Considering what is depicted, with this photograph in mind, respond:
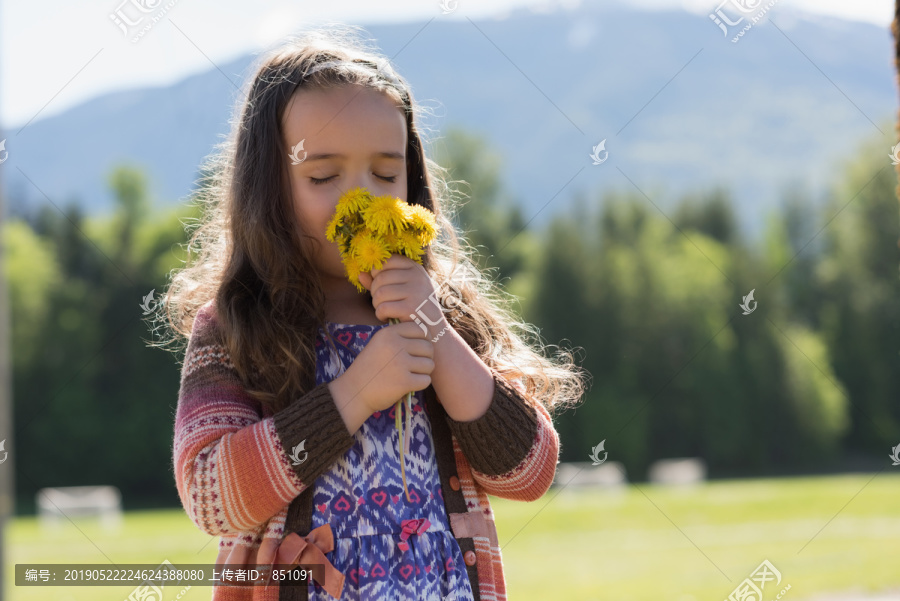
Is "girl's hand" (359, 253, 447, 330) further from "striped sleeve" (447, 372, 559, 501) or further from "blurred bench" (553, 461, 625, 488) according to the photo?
"blurred bench" (553, 461, 625, 488)

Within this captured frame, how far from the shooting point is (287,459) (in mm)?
1901

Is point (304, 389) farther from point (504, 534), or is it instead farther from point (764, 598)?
point (504, 534)

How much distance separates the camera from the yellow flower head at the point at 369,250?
201 cm

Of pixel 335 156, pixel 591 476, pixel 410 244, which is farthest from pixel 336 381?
pixel 591 476

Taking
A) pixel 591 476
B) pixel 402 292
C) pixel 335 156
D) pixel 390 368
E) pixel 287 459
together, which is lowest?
pixel 287 459

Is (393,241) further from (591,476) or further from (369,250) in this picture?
(591,476)

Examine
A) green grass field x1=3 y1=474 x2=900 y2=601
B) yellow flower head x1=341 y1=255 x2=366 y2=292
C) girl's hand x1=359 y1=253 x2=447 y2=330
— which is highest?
green grass field x1=3 y1=474 x2=900 y2=601

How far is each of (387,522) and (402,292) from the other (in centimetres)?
49

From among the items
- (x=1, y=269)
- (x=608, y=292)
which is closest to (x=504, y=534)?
(x=1, y=269)

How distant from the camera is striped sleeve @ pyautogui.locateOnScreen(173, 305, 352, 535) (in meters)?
1.90

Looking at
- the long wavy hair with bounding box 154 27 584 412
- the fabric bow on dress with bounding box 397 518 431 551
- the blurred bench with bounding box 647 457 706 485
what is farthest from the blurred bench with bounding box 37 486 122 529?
the fabric bow on dress with bounding box 397 518 431 551

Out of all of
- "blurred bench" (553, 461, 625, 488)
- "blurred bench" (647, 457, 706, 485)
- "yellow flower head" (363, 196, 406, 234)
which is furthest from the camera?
"blurred bench" (647, 457, 706, 485)

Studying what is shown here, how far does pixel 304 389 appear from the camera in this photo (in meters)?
2.10

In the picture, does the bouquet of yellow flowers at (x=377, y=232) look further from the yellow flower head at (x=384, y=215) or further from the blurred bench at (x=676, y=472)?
the blurred bench at (x=676, y=472)
